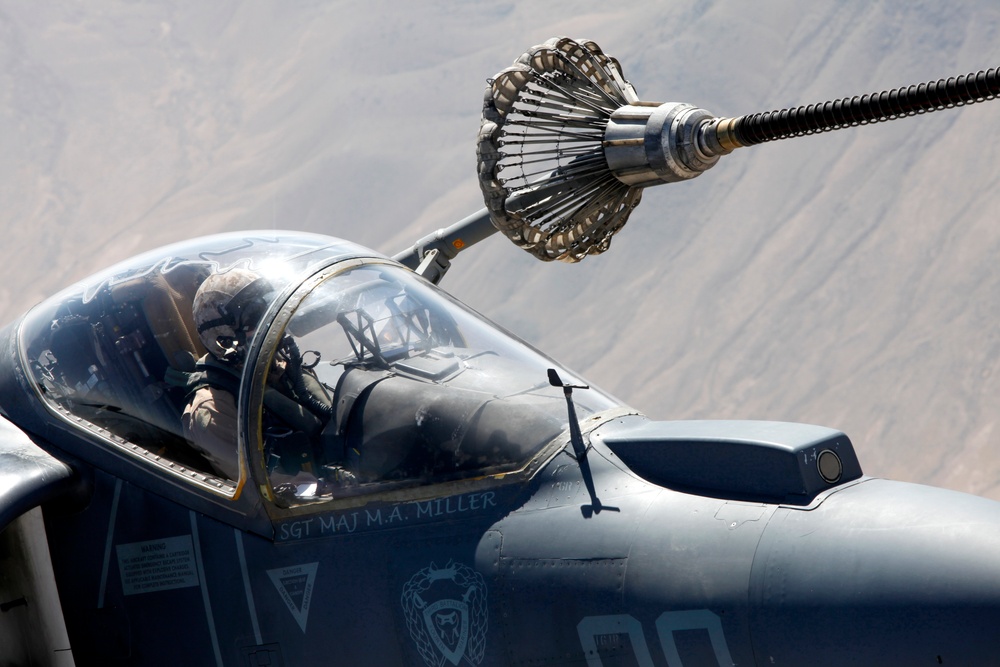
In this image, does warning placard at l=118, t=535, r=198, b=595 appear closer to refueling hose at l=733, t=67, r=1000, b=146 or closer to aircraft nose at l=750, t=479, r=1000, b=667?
aircraft nose at l=750, t=479, r=1000, b=667

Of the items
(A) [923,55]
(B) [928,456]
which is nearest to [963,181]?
(A) [923,55]

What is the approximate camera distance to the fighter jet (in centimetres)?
407

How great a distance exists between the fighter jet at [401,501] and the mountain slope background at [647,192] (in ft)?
126

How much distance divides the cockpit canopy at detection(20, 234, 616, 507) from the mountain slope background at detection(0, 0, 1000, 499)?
38213 mm

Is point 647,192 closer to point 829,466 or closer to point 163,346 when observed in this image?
point 163,346

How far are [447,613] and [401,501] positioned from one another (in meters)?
0.49

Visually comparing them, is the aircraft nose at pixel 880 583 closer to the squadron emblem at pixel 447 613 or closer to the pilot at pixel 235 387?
the squadron emblem at pixel 447 613

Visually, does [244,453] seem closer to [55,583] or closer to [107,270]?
[55,583]

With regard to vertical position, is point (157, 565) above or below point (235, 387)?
below

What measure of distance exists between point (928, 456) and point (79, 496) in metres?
42.5

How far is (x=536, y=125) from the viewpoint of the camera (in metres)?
7.37

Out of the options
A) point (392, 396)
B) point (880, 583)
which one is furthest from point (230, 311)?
point (880, 583)

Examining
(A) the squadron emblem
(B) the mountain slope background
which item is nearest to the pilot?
(A) the squadron emblem

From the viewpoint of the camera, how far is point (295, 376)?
17.2 feet
